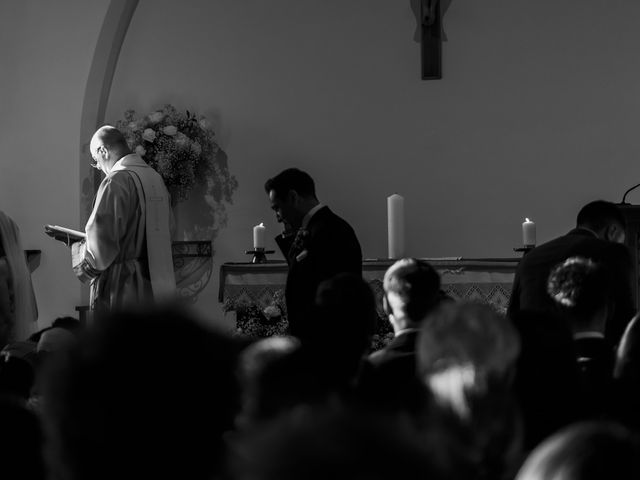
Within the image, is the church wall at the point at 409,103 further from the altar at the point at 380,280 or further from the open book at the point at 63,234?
the open book at the point at 63,234

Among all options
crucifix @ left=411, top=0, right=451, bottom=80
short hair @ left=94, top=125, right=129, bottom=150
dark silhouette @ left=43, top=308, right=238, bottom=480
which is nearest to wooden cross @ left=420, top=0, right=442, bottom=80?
crucifix @ left=411, top=0, right=451, bottom=80

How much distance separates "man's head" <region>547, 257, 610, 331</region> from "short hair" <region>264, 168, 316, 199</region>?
6.64 ft

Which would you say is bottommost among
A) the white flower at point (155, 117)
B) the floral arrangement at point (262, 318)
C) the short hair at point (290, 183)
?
the floral arrangement at point (262, 318)

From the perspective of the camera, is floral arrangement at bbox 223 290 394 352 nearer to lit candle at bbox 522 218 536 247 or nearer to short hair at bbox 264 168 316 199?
lit candle at bbox 522 218 536 247

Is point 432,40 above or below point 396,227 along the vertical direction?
above

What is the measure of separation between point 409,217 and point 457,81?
43.4 inches

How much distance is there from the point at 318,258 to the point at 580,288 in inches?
75.9

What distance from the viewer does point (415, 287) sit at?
3223 mm

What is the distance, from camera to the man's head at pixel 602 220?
4980 mm

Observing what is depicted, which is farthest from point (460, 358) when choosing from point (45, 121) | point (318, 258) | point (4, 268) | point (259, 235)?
point (45, 121)

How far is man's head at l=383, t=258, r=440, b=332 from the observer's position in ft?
10.5

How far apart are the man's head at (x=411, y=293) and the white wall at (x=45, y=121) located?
5.93m

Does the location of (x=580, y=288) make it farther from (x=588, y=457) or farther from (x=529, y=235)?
(x=529, y=235)

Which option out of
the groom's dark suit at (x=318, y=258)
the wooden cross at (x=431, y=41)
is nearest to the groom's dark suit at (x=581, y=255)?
the groom's dark suit at (x=318, y=258)
